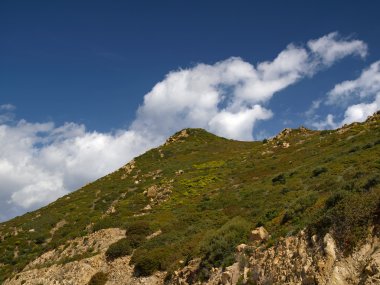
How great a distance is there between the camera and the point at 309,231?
17.6m

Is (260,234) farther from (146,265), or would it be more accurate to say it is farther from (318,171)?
(318,171)

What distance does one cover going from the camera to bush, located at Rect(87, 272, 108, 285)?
2916cm

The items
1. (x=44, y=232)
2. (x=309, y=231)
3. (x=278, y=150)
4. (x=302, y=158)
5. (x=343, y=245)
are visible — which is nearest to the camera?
(x=343, y=245)

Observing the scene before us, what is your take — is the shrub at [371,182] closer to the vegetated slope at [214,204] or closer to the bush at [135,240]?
the vegetated slope at [214,204]

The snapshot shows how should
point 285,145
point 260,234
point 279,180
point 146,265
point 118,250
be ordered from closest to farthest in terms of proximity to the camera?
1. point 260,234
2. point 146,265
3. point 118,250
4. point 279,180
5. point 285,145

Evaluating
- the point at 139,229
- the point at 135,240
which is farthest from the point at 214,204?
the point at 135,240

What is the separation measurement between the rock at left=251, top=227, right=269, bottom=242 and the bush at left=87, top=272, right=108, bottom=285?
13.1 metres

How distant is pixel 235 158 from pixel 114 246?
4044cm

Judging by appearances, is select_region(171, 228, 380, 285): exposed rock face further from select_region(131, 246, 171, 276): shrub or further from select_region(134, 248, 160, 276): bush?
select_region(134, 248, 160, 276): bush

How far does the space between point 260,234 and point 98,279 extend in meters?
14.0

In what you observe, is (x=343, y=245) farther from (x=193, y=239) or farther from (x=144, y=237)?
(x=144, y=237)

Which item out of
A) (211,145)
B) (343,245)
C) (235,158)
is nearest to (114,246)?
(343,245)

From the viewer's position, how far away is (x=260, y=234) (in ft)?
73.0

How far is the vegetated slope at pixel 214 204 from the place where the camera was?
1967 centimetres
